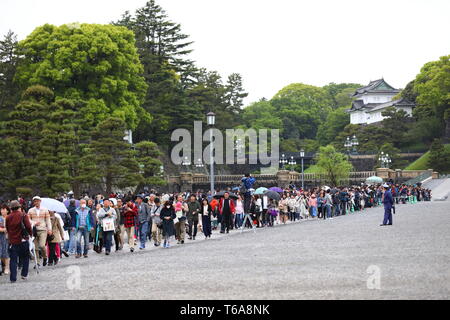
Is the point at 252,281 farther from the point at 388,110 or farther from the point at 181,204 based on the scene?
the point at 388,110

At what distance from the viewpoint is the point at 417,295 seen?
10445mm

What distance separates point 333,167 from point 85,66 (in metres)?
37.7

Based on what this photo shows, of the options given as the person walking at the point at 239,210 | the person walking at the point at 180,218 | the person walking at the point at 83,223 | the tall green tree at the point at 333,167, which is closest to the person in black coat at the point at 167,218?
the person walking at the point at 180,218

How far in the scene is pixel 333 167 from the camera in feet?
273

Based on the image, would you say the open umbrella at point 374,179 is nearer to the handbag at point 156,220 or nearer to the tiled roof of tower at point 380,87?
the handbag at point 156,220

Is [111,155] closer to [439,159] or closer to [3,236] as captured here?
[3,236]

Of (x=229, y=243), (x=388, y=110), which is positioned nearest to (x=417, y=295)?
(x=229, y=243)

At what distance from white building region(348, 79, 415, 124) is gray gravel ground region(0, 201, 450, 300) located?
103130 millimetres

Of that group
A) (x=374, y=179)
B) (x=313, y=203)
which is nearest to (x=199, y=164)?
(x=374, y=179)

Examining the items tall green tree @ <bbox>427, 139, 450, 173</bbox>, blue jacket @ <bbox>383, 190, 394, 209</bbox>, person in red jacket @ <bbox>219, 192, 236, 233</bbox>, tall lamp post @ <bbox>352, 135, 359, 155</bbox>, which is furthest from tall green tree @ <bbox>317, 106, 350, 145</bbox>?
blue jacket @ <bbox>383, 190, 394, 209</bbox>

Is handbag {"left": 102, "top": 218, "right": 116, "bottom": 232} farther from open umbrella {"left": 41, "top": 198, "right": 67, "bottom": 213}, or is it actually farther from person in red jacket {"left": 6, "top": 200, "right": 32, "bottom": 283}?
person in red jacket {"left": 6, "top": 200, "right": 32, "bottom": 283}

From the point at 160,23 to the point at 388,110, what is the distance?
143ft

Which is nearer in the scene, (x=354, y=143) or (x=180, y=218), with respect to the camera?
(x=180, y=218)

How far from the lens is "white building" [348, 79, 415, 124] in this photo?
411 ft
